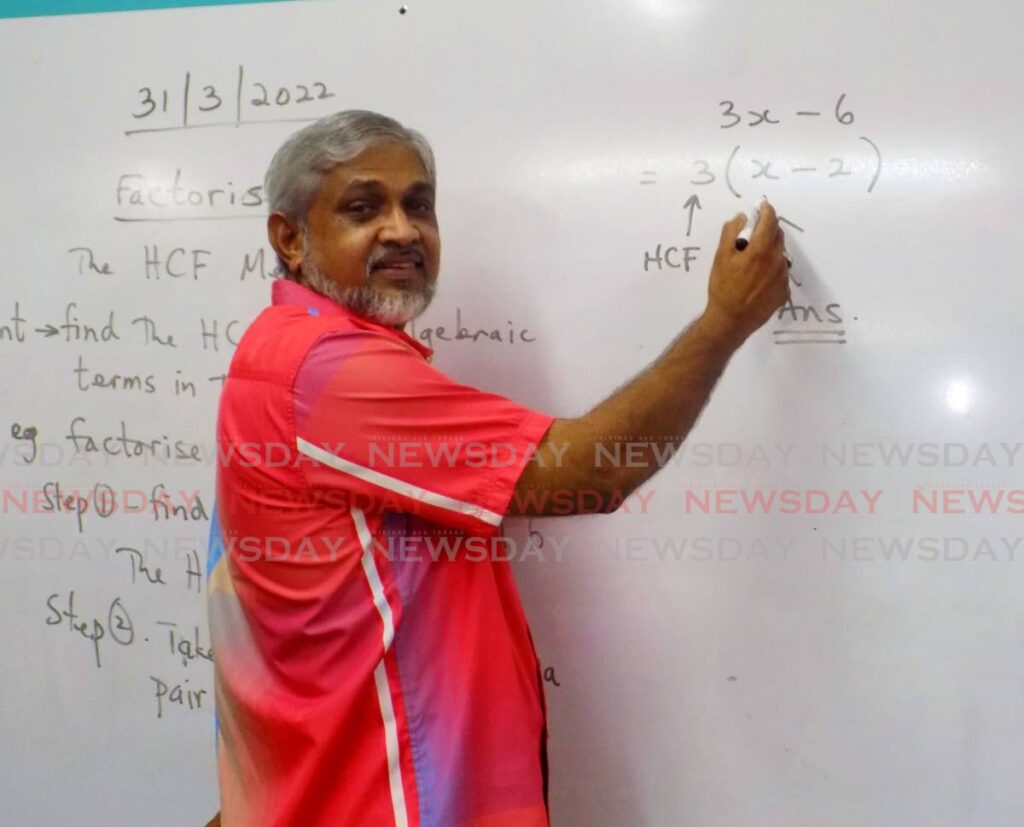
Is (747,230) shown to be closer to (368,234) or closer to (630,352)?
(630,352)

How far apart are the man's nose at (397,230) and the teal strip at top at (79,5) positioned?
42 cm

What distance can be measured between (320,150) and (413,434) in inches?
12.4

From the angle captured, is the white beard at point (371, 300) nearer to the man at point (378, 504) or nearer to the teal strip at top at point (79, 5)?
the man at point (378, 504)

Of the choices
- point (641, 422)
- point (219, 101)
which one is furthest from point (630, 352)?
point (219, 101)

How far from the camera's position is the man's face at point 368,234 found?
777 millimetres

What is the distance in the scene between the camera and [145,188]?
102 centimetres

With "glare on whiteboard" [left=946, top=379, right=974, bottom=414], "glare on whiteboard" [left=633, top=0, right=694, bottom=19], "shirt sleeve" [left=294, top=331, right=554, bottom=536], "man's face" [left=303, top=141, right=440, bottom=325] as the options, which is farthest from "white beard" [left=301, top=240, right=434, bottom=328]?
"glare on whiteboard" [left=946, top=379, right=974, bottom=414]

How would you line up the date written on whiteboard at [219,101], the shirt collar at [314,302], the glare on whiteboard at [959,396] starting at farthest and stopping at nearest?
the date written on whiteboard at [219,101]
the glare on whiteboard at [959,396]
the shirt collar at [314,302]

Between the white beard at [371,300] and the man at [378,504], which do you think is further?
the white beard at [371,300]

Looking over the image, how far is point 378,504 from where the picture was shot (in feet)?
2.26

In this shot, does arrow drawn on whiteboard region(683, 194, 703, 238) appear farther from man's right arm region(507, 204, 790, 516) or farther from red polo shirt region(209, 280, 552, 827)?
red polo shirt region(209, 280, 552, 827)

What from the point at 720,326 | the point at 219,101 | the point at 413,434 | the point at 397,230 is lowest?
the point at 413,434

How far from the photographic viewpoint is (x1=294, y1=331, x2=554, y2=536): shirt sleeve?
0.66 metres

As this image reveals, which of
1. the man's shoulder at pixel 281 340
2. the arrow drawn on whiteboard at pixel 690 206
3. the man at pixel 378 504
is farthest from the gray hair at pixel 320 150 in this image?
the arrow drawn on whiteboard at pixel 690 206
